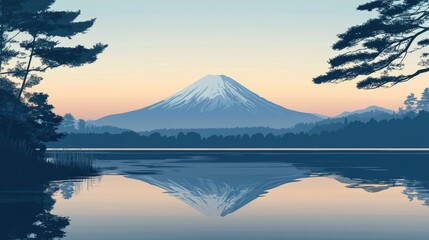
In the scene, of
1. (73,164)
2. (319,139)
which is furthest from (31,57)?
(319,139)

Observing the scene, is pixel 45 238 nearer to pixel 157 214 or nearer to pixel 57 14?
pixel 157 214

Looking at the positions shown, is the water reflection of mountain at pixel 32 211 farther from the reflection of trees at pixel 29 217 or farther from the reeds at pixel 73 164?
the reeds at pixel 73 164

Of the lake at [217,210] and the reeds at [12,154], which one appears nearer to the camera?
the lake at [217,210]

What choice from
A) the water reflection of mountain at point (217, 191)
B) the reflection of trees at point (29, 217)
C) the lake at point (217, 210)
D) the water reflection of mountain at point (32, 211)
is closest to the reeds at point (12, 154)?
the water reflection of mountain at point (32, 211)

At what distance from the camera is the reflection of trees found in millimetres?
15273

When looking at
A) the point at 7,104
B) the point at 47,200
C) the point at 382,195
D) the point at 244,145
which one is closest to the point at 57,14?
the point at 7,104

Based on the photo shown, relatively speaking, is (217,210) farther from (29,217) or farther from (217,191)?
(217,191)

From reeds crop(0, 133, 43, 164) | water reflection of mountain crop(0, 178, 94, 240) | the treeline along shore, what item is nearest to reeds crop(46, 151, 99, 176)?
reeds crop(0, 133, 43, 164)

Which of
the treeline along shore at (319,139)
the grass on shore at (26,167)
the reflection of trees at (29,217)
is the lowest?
the reflection of trees at (29,217)

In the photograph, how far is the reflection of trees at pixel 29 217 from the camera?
15.3 meters

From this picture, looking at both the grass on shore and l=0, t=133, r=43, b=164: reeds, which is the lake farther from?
l=0, t=133, r=43, b=164: reeds

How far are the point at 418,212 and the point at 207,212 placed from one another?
588 centimetres

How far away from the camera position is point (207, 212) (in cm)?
2069

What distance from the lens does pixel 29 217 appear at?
1850cm
